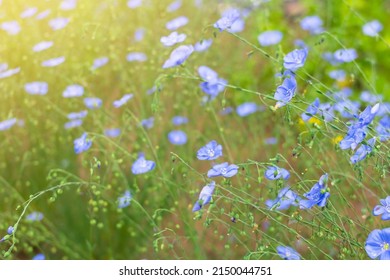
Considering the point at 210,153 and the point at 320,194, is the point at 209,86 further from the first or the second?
the point at 320,194

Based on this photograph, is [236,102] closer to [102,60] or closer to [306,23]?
[306,23]

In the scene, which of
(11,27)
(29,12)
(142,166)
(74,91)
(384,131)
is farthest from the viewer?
(11,27)

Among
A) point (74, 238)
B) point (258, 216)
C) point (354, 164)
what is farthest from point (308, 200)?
point (74, 238)

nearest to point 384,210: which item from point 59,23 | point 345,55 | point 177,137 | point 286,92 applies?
point 286,92

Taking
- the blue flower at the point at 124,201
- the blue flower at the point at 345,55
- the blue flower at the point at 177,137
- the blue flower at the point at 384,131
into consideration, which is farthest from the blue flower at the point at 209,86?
the blue flower at the point at 384,131

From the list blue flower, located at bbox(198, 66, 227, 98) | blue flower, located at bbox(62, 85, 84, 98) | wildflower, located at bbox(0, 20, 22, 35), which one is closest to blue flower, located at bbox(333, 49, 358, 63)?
blue flower, located at bbox(198, 66, 227, 98)
